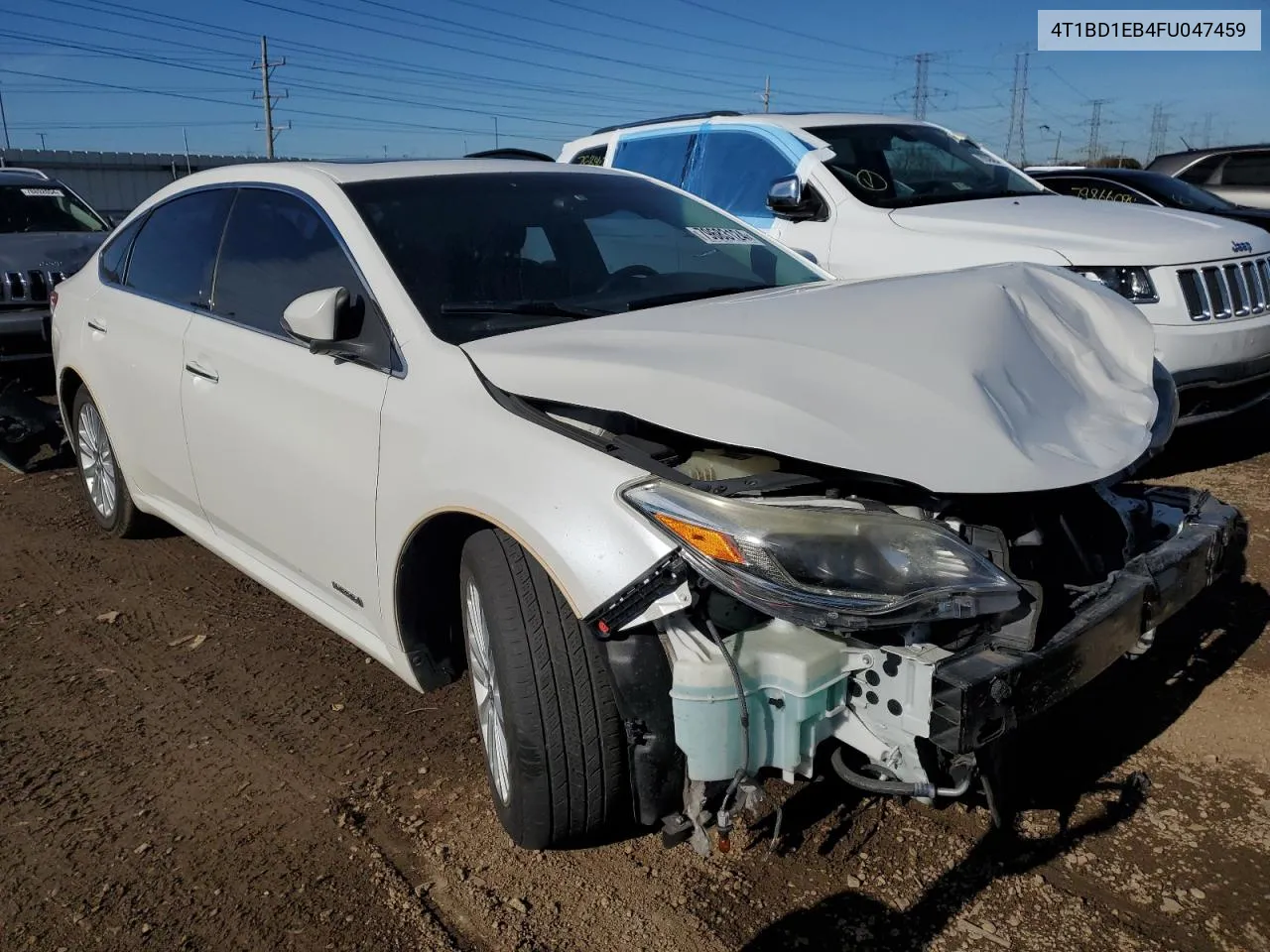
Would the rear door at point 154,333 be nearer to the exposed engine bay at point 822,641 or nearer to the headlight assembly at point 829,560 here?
the exposed engine bay at point 822,641

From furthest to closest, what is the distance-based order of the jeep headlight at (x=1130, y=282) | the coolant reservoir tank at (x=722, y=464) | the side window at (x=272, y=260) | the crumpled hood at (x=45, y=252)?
1. the crumpled hood at (x=45, y=252)
2. the jeep headlight at (x=1130, y=282)
3. the side window at (x=272, y=260)
4. the coolant reservoir tank at (x=722, y=464)

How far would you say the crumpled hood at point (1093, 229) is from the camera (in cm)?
525

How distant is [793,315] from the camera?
277 centimetres

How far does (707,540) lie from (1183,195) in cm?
857

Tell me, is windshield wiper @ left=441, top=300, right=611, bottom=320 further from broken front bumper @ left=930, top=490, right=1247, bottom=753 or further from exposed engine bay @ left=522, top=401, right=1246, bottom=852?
broken front bumper @ left=930, top=490, right=1247, bottom=753

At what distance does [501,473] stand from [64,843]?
5.11 feet

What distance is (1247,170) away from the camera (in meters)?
11.2

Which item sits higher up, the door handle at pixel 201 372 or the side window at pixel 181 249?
the side window at pixel 181 249

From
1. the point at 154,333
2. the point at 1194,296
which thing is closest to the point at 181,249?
the point at 154,333

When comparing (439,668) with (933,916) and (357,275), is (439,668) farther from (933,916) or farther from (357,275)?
(933,916)

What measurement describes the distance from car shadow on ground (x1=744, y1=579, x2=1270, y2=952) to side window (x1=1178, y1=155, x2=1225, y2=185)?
9237mm

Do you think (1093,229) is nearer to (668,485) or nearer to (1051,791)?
(1051,791)

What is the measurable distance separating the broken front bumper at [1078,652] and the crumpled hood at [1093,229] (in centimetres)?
282

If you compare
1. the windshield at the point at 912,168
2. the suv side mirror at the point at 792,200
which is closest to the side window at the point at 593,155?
the windshield at the point at 912,168
